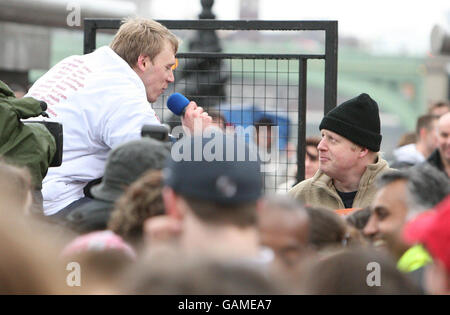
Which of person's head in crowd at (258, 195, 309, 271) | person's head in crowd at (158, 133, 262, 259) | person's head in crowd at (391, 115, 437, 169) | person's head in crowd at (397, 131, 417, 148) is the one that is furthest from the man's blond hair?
person's head in crowd at (397, 131, 417, 148)

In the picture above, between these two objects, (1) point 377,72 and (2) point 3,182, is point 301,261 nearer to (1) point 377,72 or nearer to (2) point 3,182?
(2) point 3,182

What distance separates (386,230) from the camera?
398 centimetres

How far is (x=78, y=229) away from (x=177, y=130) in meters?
2.71

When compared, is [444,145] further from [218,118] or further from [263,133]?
[218,118]

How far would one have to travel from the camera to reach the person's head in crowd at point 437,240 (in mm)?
2848

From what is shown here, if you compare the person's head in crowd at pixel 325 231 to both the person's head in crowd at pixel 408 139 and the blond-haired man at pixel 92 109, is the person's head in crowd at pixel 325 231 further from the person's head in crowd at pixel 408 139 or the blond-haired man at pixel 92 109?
the person's head in crowd at pixel 408 139

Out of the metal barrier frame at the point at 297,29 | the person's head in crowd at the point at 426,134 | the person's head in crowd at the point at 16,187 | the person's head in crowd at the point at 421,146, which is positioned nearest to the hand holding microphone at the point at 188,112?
the metal barrier frame at the point at 297,29

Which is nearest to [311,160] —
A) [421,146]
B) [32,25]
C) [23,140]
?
[421,146]

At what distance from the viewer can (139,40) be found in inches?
223

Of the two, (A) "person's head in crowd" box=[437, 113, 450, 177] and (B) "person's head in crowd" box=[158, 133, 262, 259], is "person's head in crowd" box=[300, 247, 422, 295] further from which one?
(A) "person's head in crowd" box=[437, 113, 450, 177]

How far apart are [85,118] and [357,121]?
185cm

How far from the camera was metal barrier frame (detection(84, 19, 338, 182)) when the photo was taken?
20.7ft

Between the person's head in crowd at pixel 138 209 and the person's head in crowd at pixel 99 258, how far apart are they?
0.08 m
